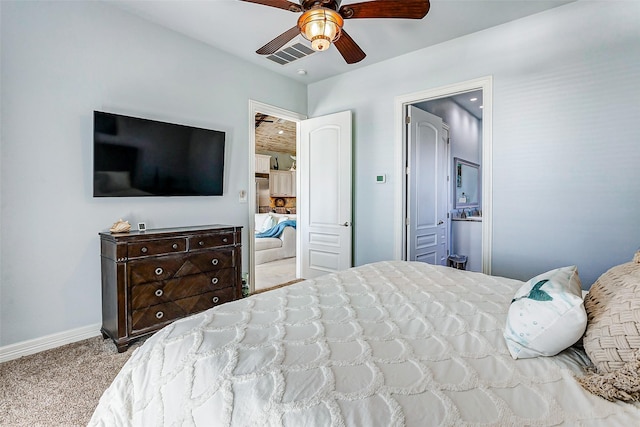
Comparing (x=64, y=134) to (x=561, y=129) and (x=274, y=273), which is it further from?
(x=561, y=129)

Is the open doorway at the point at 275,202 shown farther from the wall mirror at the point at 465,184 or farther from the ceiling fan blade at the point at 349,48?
the wall mirror at the point at 465,184

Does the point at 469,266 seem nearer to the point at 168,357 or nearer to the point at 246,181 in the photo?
the point at 246,181

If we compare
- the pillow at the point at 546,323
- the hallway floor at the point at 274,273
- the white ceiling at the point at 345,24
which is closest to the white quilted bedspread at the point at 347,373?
the pillow at the point at 546,323

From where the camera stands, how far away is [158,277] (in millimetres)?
2574

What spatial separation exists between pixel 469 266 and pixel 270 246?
342cm

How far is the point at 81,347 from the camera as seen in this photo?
2471 mm

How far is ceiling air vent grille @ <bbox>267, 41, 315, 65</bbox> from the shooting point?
10.9 feet

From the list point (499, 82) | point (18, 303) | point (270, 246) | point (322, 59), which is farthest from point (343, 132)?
point (18, 303)

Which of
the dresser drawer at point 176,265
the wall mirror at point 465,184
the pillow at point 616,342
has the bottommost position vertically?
the dresser drawer at point 176,265

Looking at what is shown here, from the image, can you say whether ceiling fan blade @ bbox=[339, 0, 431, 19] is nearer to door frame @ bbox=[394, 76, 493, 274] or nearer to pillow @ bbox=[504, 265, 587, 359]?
door frame @ bbox=[394, 76, 493, 274]

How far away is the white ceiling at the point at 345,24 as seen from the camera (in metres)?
2.70

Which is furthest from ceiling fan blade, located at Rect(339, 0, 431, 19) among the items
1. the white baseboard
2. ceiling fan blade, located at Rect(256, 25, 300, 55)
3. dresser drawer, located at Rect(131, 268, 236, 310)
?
the white baseboard

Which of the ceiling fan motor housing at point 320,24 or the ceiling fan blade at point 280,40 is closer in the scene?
the ceiling fan motor housing at point 320,24

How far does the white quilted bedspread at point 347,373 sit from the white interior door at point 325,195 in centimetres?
269
